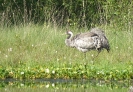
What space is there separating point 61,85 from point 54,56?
281 cm

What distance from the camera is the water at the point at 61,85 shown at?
1018 cm

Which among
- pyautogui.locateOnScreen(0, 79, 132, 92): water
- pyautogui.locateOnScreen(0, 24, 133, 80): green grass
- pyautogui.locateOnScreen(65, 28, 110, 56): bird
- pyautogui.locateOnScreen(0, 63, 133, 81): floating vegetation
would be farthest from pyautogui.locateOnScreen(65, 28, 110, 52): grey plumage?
pyautogui.locateOnScreen(0, 79, 132, 92): water

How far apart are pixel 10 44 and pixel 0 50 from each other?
2.45 feet

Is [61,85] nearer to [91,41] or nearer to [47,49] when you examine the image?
[91,41]

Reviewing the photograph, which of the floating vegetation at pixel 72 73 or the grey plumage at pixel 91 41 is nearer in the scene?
the floating vegetation at pixel 72 73

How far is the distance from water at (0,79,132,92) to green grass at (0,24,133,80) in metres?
0.35

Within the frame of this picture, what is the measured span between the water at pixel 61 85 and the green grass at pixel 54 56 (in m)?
0.35

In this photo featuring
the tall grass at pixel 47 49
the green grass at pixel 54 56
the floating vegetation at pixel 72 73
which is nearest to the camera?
the floating vegetation at pixel 72 73

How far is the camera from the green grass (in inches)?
451

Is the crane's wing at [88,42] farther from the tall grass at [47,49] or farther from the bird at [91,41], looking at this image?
the tall grass at [47,49]

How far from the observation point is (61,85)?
1067 centimetres

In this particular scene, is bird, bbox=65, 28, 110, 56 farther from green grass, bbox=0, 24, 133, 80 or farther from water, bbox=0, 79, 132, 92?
water, bbox=0, 79, 132, 92

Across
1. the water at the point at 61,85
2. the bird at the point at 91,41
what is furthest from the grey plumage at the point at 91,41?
the water at the point at 61,85

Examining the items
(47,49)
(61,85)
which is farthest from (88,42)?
(61,85)
